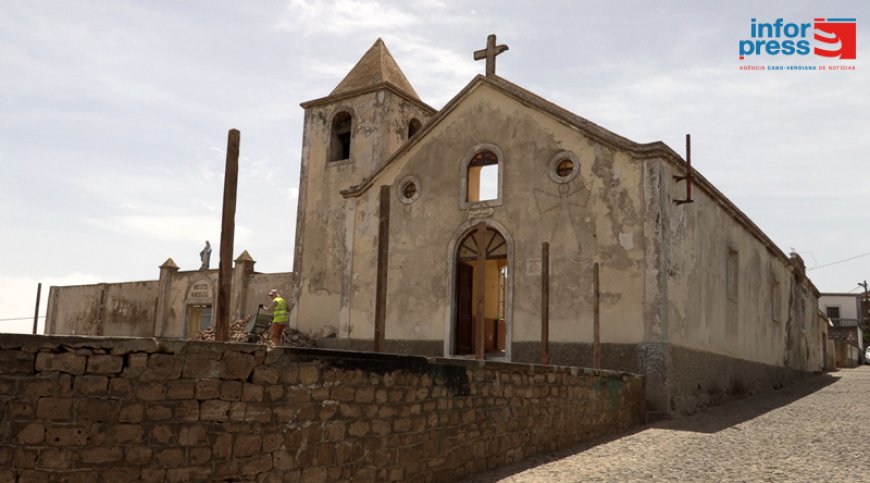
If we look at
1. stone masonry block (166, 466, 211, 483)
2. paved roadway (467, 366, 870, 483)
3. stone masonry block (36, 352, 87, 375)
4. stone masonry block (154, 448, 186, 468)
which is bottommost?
paved roadway (467, 366, 870, 483)

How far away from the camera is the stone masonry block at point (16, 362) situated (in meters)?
4.80

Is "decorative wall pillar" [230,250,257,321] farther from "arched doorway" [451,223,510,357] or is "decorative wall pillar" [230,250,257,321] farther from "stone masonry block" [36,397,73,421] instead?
"stone masonry block" [36,397,73,421]

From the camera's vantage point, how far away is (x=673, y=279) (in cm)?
1340

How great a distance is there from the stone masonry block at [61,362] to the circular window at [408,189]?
454 inches

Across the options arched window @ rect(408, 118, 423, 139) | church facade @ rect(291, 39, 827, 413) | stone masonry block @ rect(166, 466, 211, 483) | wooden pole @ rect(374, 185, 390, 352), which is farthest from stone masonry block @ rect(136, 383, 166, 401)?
arched window @ rect(408, 118, 423, 139)

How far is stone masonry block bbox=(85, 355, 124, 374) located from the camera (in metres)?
4.90

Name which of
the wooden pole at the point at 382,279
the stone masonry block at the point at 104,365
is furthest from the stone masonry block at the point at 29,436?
the wooden pole at the point at 382,279

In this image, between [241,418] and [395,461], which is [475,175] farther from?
[241,418]

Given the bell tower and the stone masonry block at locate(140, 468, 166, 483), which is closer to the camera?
the stone masonry block at locate(140, 468, 166, 483)

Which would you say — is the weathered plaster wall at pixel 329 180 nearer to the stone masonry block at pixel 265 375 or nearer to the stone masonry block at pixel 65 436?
the stone masonry block at pixel 265 375

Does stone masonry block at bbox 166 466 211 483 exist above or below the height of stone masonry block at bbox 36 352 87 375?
below

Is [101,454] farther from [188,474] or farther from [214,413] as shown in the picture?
[214,413]

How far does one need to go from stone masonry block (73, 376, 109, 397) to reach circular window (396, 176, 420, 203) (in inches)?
454

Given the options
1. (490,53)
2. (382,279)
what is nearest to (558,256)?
(490,53)
